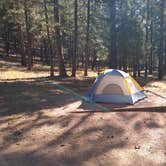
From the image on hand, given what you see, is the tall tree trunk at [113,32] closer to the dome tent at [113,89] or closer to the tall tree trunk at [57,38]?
the tall tree trunk at [57,38]

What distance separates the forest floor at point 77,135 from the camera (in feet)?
17.3

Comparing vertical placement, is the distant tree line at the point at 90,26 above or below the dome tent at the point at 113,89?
above

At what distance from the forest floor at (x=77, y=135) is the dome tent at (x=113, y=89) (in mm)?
964

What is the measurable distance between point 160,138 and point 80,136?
198 centimetres

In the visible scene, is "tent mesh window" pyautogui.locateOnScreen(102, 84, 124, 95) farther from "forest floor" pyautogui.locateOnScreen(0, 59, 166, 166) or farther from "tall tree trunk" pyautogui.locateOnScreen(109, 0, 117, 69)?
"tall tree trunk" pyautogui.locateOnScreen(109, 0, 117, 69)

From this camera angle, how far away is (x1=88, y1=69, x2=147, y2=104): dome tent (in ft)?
34.6

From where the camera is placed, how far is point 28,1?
17969mm

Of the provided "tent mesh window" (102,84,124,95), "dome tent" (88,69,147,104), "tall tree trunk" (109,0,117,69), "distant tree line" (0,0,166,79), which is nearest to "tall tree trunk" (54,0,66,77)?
"distant tree line" (0,0,166,79)

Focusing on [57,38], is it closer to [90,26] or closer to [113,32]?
[113,32]

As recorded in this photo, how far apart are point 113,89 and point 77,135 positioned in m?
4.51

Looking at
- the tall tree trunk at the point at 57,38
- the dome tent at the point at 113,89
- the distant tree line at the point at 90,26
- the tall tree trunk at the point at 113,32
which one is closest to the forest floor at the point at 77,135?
the dome tent at the point at 113,89

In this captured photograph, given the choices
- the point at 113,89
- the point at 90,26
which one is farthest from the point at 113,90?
the point at 90,26

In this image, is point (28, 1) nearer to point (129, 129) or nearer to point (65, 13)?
point (65, 13)

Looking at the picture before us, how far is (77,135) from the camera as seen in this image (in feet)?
21.4
